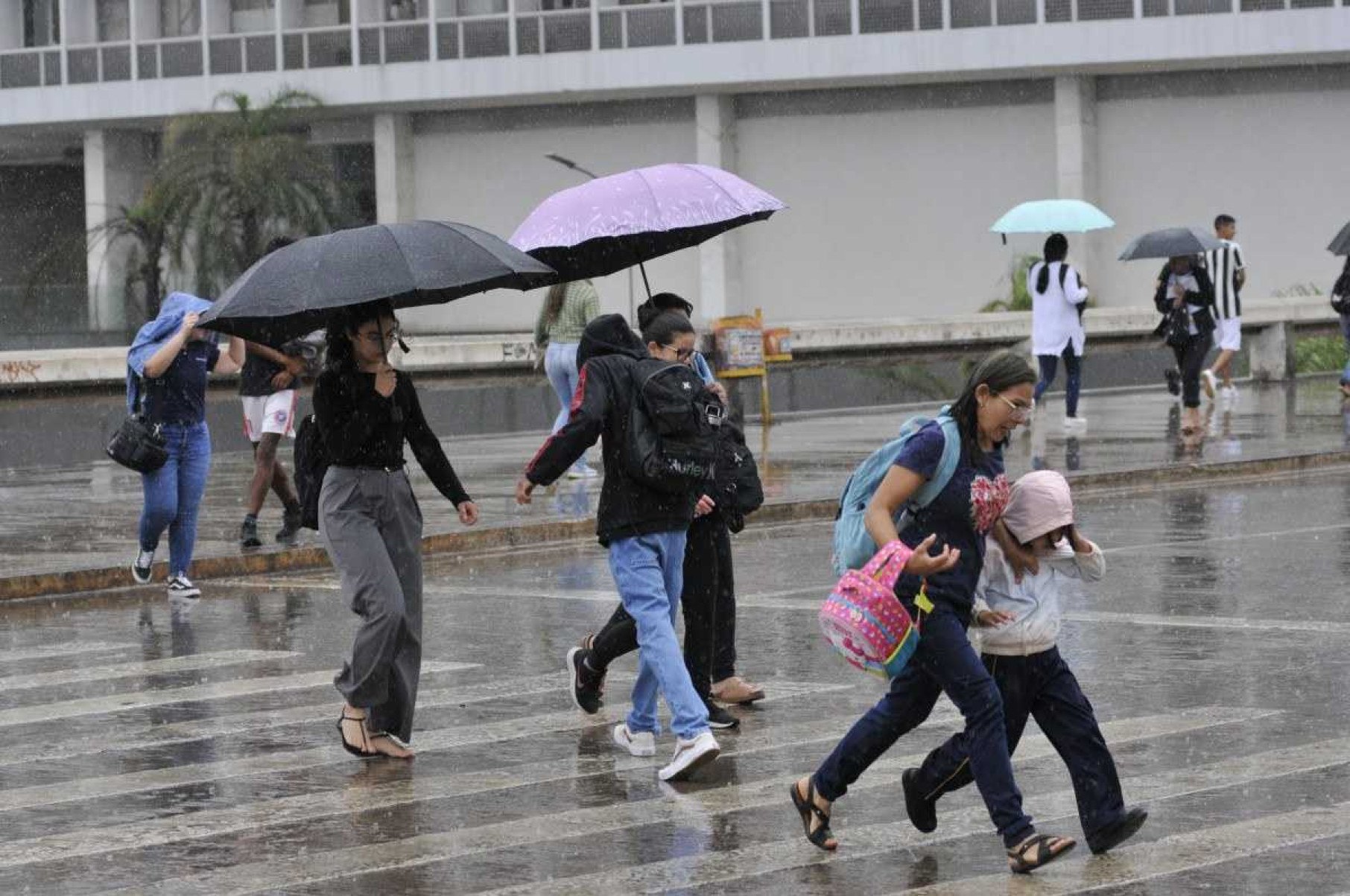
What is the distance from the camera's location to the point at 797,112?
5356 centimetres

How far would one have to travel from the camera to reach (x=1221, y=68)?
50656 millimetres

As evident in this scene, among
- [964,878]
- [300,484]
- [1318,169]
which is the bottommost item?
[964,878]

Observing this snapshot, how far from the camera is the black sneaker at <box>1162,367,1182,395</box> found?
2809 centimetres

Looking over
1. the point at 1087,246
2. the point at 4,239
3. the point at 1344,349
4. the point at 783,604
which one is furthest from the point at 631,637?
the point at 4,239

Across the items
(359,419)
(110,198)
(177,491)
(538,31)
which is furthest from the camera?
(110,198)

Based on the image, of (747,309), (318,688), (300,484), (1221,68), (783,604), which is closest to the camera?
(300,484)

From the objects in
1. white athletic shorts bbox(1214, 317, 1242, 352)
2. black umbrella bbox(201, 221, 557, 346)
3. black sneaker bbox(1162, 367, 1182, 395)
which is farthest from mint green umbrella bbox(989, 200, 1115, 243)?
black umbrella bbox(201, 221, 557, 346)

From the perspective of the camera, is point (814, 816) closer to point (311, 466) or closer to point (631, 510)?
point (631, 510)

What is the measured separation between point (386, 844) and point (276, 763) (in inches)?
61.8

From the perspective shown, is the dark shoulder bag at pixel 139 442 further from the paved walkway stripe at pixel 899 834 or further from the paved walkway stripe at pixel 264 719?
Answer: the paved walkway stripe at pixel 899 834

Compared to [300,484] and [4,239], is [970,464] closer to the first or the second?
[300,484]

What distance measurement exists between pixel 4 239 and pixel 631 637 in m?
60.3

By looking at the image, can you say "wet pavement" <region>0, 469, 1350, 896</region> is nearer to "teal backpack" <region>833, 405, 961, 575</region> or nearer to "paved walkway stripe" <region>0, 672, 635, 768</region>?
"paved walkway stripe" <region>0, 672, 635, 768</region>

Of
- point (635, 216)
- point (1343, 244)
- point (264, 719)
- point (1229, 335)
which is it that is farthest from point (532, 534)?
point (1229, 335)
